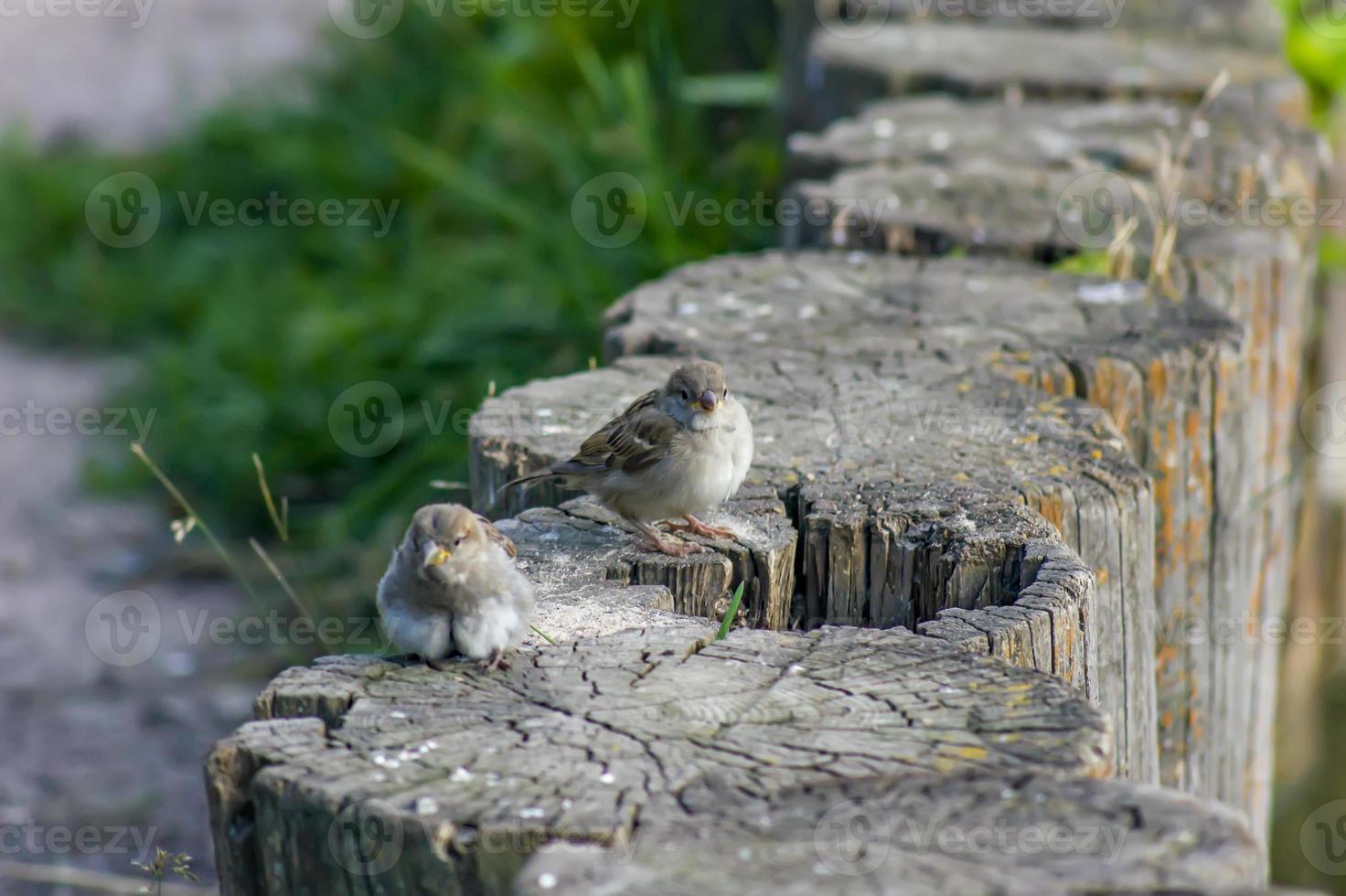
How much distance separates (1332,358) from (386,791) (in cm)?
587

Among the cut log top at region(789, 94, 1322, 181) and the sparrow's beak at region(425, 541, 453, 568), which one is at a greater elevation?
the cut log top at region(789, 94, 1322, 181)

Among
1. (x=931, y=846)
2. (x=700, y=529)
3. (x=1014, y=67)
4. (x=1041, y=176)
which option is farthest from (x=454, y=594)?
(x=1014, y=67)

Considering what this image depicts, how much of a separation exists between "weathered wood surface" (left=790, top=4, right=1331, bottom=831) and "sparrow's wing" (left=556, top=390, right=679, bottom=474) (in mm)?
1192

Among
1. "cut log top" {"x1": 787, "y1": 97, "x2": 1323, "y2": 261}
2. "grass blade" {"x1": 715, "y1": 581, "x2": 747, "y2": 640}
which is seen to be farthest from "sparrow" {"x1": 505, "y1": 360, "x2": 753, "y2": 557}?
"cut log top" {"x1": 787, "y1": 97, "x2": 1323, "y2": 261}

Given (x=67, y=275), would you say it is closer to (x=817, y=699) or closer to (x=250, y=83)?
(x=250, y=83)

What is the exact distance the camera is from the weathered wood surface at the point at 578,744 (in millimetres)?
2268

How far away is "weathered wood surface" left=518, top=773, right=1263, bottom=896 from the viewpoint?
6.67ft

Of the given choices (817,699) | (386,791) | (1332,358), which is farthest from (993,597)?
(1332,358)

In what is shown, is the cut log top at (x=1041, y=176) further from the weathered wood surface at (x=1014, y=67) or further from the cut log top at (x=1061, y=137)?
the weathered wood surface at (x=1014, y=67)

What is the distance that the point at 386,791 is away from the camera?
2.31 metres

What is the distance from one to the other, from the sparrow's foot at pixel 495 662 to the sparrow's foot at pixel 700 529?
72 cm

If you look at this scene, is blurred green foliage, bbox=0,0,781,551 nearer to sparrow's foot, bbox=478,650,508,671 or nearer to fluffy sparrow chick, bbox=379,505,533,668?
fluffy sparrow chick, bbox=379,505,533,668

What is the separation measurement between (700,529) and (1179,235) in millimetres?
2385

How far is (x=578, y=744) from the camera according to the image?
8.01 ft
